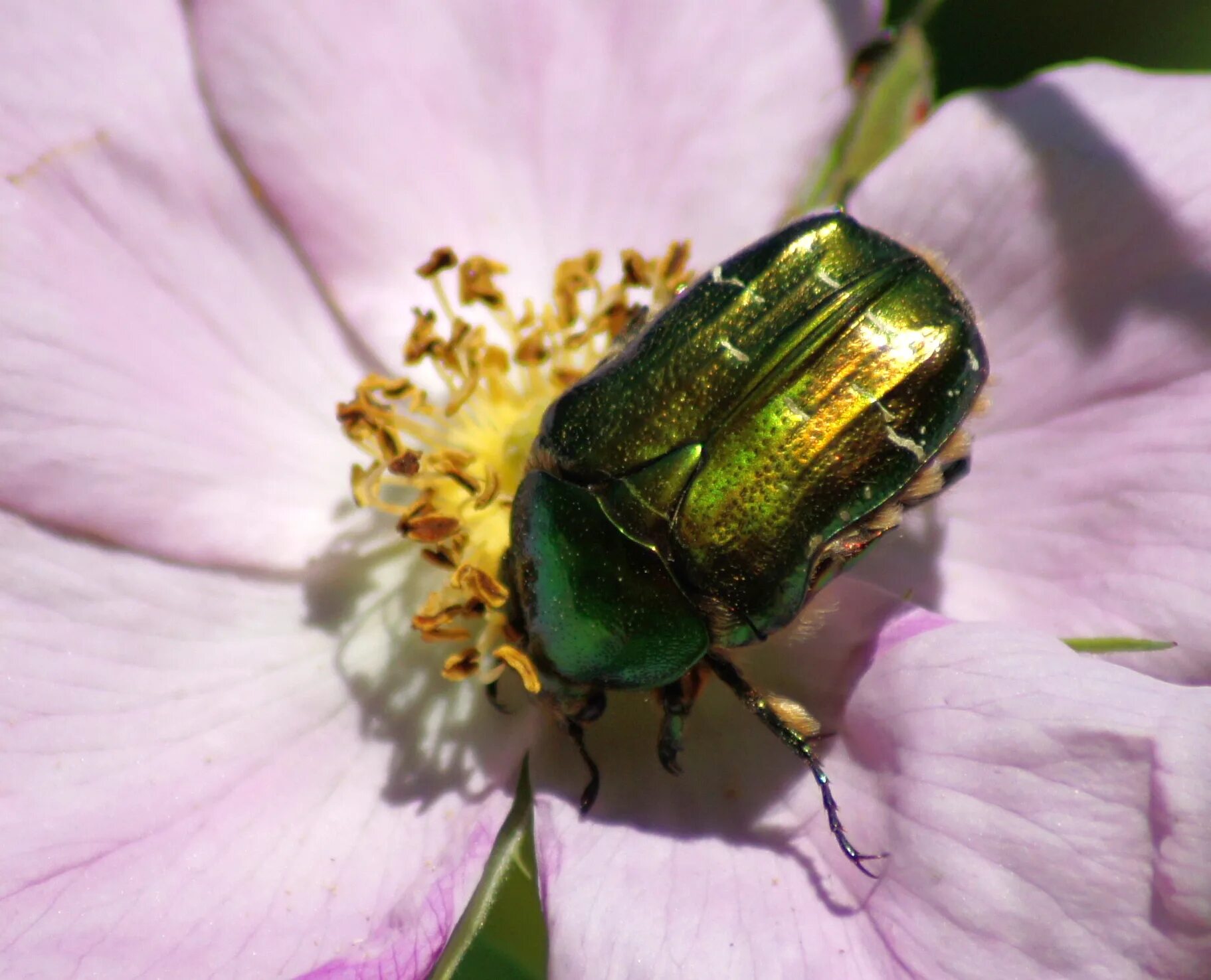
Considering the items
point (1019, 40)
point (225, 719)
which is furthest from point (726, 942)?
point (1019, 40)

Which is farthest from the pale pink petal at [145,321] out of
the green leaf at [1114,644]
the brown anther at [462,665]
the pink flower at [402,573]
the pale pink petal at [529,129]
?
the green leaf at [1114,644]

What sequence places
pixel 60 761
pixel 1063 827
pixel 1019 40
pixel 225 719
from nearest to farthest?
1. pixel 1063 827
2. pixel 60 761
3. pixel 225 719
4. pixel 1019 40

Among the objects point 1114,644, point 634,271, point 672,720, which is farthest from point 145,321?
point 1114,644

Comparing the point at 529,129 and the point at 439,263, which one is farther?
the point at 529,129

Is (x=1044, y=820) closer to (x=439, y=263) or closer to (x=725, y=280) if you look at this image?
(x=725, y=280)

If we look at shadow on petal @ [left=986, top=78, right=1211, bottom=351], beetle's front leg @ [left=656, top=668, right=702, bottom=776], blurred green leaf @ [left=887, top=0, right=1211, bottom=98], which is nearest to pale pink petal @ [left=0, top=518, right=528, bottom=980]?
beetle's front leg @ [left=656, top=668, right=702, bottom=776]

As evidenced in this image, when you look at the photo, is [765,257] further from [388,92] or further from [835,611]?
[388,92]
